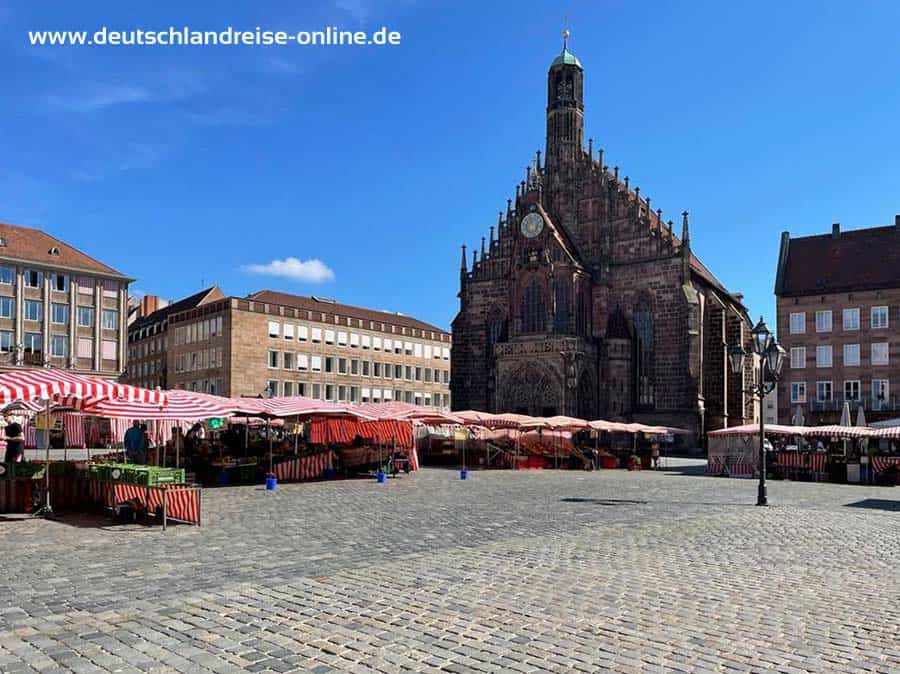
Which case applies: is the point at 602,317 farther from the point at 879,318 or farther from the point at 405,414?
the point at 405,414

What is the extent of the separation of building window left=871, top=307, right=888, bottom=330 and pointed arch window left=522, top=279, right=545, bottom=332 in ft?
64.5

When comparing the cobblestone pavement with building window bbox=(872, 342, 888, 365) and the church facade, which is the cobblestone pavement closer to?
the church facade

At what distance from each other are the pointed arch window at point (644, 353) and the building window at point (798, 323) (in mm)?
9474

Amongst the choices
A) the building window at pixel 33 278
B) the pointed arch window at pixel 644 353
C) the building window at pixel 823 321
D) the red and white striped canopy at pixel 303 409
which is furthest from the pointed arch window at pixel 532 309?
the building window at pixel 33 278

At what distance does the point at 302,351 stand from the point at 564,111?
29720mm

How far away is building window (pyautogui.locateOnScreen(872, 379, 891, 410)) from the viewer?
50.2 meters

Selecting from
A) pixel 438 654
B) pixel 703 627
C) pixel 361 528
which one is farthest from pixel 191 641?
pixel 361 528

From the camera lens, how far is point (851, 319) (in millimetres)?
52281

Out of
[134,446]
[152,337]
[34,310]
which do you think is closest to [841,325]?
[134,446]

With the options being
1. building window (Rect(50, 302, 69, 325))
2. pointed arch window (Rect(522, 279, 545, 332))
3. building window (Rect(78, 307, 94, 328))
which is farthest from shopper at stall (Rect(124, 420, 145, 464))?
building window (Rect(78, 307, 94, 328))

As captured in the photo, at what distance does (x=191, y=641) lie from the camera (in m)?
6.73

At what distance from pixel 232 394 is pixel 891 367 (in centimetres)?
4581

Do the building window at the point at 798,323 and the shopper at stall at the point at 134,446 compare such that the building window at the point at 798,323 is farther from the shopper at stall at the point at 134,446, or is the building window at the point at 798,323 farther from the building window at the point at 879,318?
the shopper at stall at the point at 134,446

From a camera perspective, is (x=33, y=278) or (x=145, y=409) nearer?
(x=145, y=409)
